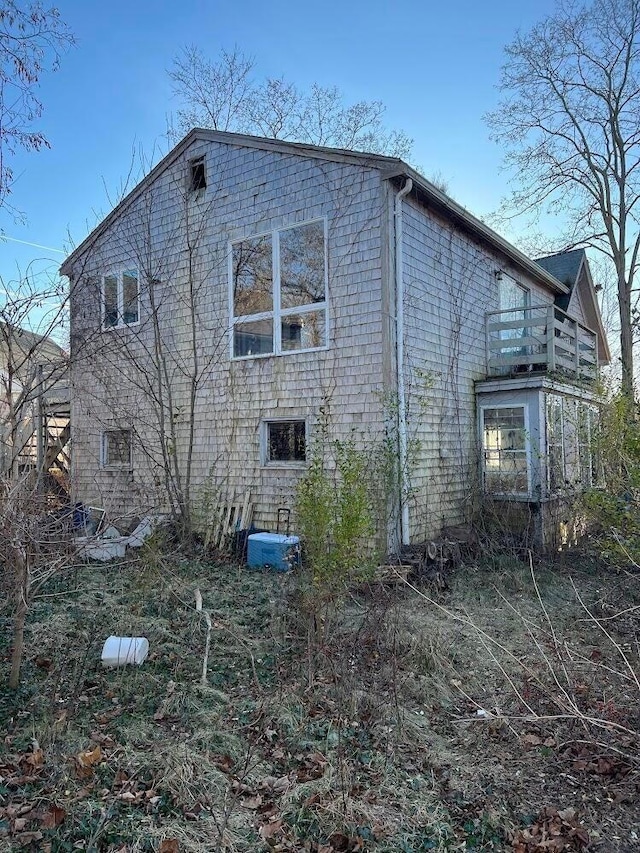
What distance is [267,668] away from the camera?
4750 mm

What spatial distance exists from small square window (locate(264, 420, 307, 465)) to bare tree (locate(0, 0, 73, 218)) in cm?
496

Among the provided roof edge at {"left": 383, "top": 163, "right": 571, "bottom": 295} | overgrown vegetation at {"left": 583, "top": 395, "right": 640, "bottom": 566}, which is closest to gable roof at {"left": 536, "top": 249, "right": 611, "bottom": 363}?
roof edge at {"left": 383, "top": 163, "right": 571, "bottom": 295}

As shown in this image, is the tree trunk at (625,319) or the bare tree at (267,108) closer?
the tree trunk at (625,319)

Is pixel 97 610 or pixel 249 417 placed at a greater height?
pixel 249 417

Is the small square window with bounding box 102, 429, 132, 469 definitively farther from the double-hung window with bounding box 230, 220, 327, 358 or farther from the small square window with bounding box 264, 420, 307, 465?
the small square window with bounding box 264, 420, 307, 465

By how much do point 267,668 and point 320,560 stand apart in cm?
105

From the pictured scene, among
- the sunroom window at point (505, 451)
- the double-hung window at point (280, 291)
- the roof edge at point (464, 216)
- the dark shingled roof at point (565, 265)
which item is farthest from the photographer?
the dark shingled roof at point (565, 265)

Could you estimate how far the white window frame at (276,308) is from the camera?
8.90m

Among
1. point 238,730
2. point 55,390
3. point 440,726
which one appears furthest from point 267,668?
point 55,390

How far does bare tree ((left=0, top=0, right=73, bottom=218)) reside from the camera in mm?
5859

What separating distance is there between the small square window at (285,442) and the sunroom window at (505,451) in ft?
11.4

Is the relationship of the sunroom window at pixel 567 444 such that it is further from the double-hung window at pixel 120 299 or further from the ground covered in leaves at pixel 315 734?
the double-hung window at pixel 120 299

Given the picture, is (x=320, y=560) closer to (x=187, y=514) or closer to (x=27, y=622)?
(x=27, y=622)

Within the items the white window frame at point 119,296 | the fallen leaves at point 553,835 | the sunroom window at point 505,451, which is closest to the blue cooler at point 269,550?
the sunroom window at point 505,451
